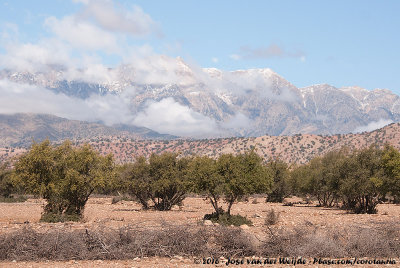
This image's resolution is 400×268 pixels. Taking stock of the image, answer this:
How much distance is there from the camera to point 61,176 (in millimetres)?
32281

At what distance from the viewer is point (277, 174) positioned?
71.1 meters

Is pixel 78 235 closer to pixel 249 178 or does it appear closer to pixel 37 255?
pixel 37 255

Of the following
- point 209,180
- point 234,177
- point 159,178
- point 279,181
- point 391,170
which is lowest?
point 279,181

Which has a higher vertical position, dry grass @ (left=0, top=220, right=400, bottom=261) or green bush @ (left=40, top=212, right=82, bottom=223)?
dry grass @ (left=0, top=220, right=400, bottom=261)

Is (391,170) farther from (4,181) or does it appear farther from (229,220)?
(4,181)

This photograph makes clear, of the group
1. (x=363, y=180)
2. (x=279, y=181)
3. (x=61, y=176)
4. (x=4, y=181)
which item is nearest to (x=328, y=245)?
(x=61, y=176)

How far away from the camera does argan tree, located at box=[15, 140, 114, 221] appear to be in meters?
31.2

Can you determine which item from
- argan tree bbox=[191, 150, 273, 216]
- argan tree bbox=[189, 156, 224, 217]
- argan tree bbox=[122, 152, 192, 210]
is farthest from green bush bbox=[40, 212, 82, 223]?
argan tree bbox=[122, 152, 192, 210]

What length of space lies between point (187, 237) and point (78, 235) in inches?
181

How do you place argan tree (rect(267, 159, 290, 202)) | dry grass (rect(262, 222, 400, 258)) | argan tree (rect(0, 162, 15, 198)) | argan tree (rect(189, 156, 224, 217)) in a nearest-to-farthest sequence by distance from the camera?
dry grass (rect(262, 222, 400, 258)), argan tree (rect(189, 156, 224, 217)), argan tree (rect(0, 162, 15, 198)), argan tree (rect(267, 159, 290, 202))

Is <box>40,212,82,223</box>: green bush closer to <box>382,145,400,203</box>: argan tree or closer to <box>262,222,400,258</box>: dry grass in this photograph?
<box>262,222,400,258</box>: dry grass

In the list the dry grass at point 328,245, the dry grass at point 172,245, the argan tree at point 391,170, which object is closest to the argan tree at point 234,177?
→ the dry grass at point 328,245

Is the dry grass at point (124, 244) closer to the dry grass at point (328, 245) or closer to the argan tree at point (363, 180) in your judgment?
the dry grass at point (328, 245)

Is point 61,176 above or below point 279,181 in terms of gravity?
above
